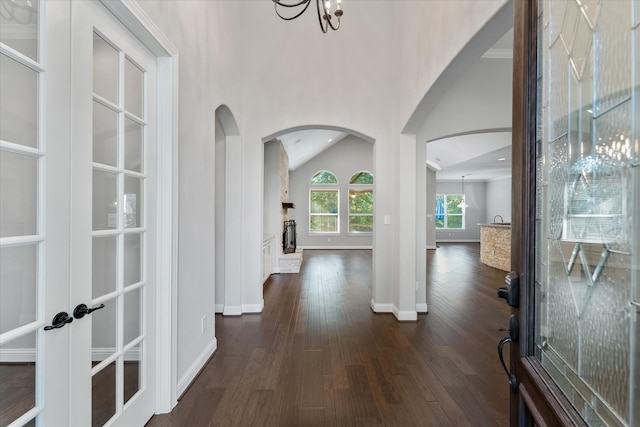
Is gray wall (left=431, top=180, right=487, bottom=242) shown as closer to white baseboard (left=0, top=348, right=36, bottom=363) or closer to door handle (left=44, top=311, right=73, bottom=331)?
door handle (left=44, top=311, right=73, bottom=331)

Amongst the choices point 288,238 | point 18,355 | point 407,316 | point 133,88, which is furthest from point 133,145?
point 288,238

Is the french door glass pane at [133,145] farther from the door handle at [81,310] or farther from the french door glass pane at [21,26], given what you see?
the door handle at [81,310]

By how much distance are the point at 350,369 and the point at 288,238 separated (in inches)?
236

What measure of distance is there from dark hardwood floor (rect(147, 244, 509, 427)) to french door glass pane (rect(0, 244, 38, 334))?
4.02ft

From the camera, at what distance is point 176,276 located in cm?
200

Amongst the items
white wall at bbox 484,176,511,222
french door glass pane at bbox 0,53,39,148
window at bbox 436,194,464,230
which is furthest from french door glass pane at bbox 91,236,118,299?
window at bbox 436,194,464,230

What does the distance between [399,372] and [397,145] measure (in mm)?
2544

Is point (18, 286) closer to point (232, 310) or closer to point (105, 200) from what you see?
point (105, 200)

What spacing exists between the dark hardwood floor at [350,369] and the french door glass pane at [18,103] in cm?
177

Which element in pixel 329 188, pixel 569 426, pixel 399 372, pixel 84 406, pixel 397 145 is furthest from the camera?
pixel 329 188

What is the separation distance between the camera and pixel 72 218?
4.14 ft

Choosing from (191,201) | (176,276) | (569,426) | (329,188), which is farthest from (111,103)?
(329,188)

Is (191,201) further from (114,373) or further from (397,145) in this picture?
(397,145)

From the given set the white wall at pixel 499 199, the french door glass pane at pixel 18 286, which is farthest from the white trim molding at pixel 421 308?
the white wall at pixel 499 199
